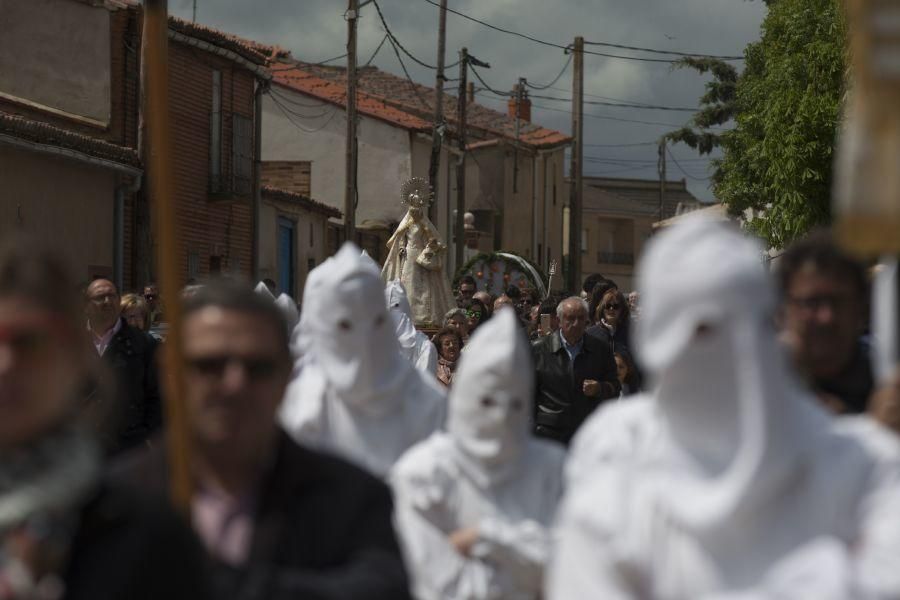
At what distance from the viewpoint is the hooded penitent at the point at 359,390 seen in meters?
7.26

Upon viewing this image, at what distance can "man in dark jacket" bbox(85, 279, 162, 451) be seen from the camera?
10.1m

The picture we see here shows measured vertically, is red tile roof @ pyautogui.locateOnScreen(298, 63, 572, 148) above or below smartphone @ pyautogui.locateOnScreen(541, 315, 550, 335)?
above

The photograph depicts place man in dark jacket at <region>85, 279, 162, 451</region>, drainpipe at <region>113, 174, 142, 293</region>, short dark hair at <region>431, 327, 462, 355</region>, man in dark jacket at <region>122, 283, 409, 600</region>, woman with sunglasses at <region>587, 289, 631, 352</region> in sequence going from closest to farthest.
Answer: man in dark jacket at <region>122, 283, 409, 600</region>, man in dark jacket at <region>85, 279, 162, 451</region>, woman with sunglasses at <region>587, 289, 631, 352</region>, short dark hair at <region>431, 327, 462, 355</region>, drainpipe at <region>113, 174, 142, 293</region>

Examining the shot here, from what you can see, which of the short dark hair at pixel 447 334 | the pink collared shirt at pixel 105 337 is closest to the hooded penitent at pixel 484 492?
the pink collared shirt at pixel 105 337

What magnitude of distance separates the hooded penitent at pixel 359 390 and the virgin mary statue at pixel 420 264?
14170 mm

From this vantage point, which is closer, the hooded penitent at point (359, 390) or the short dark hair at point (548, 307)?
the hooded penitent at point (359, 390)

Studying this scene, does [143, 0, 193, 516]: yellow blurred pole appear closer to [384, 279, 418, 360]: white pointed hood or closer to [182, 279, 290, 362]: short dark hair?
[182, 279, 290, 362]: short dark hair

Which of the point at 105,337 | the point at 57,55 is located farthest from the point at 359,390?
the point at 57,55

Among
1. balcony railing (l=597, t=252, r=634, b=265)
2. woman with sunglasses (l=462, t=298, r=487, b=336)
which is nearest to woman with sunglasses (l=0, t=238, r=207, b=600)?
woman with sunglasses (l=462, t=298, r=487, b=336)

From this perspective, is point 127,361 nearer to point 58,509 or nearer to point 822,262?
point 822,262

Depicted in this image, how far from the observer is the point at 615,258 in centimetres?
9600

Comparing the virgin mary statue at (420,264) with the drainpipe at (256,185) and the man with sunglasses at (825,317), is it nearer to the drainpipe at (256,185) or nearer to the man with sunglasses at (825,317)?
the drainpipe at (256,185)

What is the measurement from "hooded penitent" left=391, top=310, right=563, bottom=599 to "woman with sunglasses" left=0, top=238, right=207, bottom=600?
10.8 feet

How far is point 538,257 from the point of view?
234 feet
